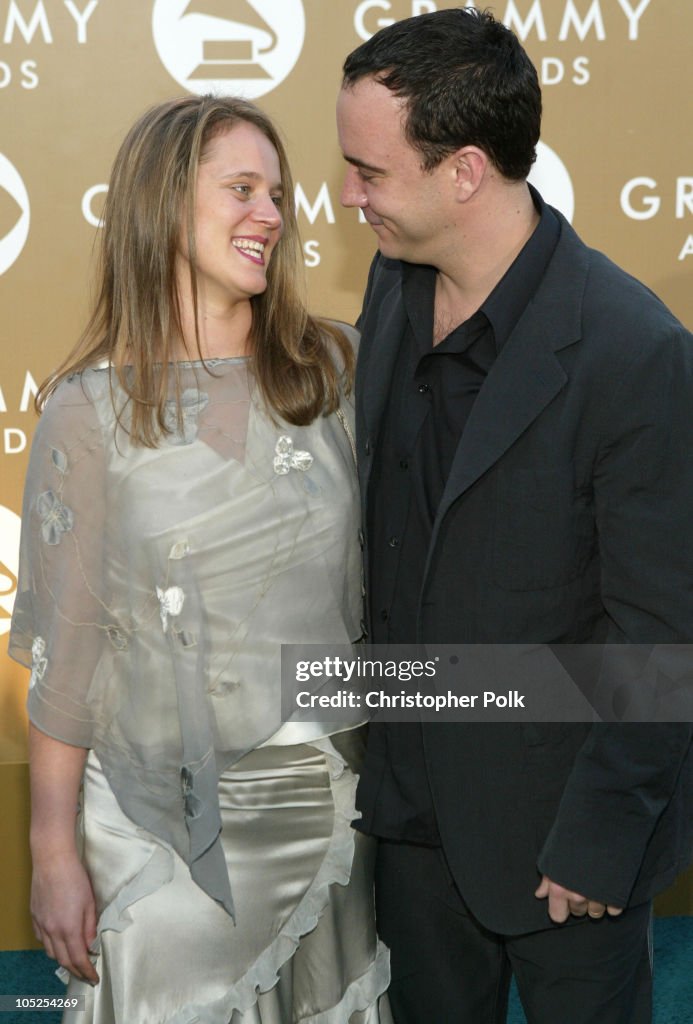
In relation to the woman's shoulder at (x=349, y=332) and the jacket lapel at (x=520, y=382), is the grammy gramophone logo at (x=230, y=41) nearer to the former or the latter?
the woman's shoulder at (x=349, y=332)

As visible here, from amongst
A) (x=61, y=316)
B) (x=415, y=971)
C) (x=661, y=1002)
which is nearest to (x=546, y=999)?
(x=415, y=971)

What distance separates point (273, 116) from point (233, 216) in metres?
1.27

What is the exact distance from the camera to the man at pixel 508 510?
1589mm

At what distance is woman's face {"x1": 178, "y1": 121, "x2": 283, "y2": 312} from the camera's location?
5.74 feet

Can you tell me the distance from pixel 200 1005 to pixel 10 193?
199 cm

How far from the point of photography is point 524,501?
5.36 ft

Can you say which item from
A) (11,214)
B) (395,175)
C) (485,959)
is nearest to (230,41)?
(11,214)

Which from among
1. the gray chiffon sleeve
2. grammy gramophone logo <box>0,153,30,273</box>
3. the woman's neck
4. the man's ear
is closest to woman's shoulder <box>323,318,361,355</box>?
the woman's neck

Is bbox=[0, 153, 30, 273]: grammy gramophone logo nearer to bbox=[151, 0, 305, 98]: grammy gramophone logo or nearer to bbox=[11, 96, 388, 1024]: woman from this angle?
bbox=[151, 0, 305, 98]: grammy gramophone logo

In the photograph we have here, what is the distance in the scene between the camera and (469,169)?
1752 millimetres

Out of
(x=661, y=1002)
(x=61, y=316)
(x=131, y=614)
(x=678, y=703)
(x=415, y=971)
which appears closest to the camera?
(x=678, y=703)

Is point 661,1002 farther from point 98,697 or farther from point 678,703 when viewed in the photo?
point 98,697

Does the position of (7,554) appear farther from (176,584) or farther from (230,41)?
(176,584)

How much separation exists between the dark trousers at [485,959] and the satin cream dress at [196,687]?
0.49 ft
